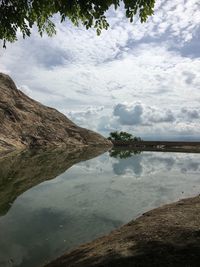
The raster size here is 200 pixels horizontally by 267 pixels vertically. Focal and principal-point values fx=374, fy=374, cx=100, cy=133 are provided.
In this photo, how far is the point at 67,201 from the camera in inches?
1065

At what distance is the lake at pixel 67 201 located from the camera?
53.9ft

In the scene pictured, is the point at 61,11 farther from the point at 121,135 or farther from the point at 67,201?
the point at 121,135

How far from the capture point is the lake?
16.4 m

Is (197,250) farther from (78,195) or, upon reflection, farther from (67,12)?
(78,195)

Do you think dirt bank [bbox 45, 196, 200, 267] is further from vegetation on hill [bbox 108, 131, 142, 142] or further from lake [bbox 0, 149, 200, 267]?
vegetation on hill [bbox 108, 131, 142, 142]

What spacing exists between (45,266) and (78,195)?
16.5m

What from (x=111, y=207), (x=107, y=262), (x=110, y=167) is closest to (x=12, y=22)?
(x=107, y=262)

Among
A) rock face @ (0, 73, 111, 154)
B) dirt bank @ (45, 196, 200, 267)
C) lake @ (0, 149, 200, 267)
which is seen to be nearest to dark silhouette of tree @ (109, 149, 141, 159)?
rock face @ (0, 73, 111, 154)

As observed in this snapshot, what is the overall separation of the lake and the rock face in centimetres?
3631

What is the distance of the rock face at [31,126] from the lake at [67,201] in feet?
119

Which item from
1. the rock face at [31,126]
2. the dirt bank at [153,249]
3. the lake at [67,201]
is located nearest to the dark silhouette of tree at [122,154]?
the rock face at [31,126]

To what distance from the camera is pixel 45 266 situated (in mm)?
13062

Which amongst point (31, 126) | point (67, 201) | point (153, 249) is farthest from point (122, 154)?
point (153, 249)

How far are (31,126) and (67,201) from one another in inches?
2775
